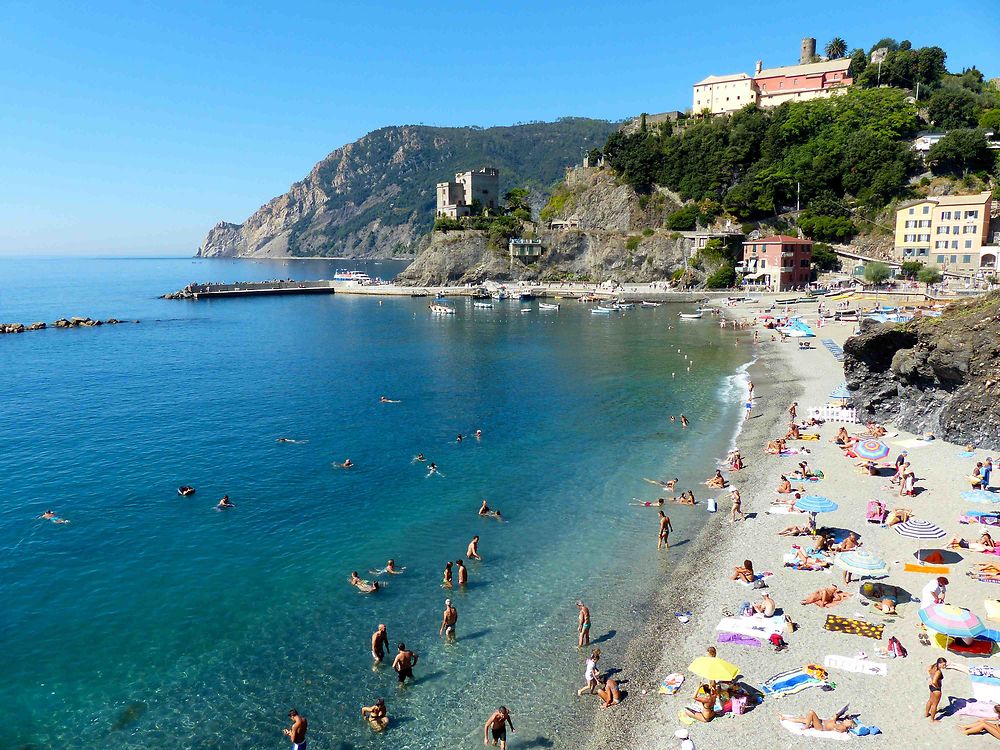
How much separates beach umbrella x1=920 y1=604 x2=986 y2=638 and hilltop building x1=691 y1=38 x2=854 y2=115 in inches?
5225

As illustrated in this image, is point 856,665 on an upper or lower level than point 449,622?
upper

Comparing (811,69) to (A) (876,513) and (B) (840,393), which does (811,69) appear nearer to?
(B) (840,393)

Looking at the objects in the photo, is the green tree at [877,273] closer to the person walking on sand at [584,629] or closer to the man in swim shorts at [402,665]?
the person walking on sand at [584,629]

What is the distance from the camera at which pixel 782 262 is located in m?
98.8

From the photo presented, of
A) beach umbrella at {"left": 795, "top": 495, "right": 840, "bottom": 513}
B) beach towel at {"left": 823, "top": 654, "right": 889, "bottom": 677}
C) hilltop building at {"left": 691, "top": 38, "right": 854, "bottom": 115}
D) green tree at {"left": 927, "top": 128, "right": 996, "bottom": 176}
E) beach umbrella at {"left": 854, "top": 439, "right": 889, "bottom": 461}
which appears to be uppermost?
hilltop building at {"left": 691, "top": 38, "right": 854, "bottom": 115}

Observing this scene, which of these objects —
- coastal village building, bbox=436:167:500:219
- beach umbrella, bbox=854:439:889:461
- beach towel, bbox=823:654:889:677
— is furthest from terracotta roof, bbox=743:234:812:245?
beach towel, bbox=823:654:889:677

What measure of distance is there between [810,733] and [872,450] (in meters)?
19.6

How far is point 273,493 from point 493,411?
1827 cm

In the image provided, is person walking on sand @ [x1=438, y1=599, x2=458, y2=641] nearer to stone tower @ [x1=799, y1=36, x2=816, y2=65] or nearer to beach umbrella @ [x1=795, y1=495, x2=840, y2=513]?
beach umbrella @ [x1=795, y1=495, x2=840, y2=513]

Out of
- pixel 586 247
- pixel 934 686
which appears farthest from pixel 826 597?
pixel 586 247

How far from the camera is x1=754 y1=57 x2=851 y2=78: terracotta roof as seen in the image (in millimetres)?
126750

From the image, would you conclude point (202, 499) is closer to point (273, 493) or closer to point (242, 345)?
point (273, 493)

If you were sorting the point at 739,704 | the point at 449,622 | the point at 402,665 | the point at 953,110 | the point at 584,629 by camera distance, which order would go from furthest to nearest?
the point at 953,110, the point at 449,622, the point at 584,629, the point at 402,665, the point at 739,704

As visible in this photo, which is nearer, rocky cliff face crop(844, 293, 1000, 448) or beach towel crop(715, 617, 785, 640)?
beach towel crop(715, 617, 785, 640)
